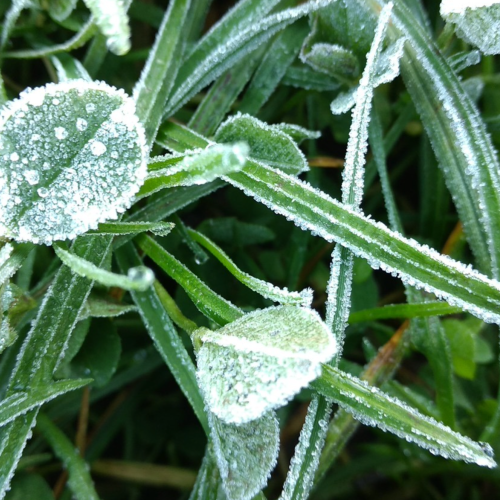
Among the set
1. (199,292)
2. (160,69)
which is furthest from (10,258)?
(160,69)

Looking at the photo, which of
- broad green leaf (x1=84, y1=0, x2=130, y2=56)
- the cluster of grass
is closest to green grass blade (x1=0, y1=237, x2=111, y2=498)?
the cluster of grass

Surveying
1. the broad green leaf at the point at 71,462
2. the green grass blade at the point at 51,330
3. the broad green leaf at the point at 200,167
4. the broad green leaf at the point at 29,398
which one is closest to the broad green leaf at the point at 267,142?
the broad green leaf at the point at 200,167

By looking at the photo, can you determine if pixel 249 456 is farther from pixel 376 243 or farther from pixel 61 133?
pixel 61 133

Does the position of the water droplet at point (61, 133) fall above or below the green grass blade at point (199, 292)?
above

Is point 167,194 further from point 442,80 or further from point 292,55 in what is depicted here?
point 442,80

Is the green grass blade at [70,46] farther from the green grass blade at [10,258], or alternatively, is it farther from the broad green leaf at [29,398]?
the broad green leaf at [29,398]

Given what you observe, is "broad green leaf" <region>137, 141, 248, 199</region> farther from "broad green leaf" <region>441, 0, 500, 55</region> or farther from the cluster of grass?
"broad green leaf" <region>441, 0, 500, 55</region>
